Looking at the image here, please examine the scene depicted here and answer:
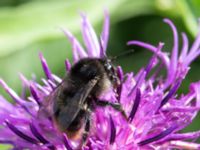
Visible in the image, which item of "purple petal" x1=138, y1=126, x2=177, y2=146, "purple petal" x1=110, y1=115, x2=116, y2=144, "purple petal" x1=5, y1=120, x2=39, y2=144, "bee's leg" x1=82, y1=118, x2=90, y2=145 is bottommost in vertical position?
"purple petal" x1=138, y1=126, x2=177, y2=146

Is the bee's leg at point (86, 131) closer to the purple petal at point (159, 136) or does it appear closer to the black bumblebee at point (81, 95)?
the black bumblebee at point (81, 95)

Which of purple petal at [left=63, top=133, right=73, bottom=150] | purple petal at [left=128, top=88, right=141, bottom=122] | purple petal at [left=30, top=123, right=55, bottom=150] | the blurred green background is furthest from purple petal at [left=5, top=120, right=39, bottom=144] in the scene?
the blurred green background

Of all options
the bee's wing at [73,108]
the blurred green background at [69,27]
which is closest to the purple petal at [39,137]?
the bee's wing at [73,108]

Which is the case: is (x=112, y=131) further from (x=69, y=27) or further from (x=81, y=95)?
(x=69, y=27)

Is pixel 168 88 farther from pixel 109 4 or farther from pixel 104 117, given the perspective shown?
pixel 109 4

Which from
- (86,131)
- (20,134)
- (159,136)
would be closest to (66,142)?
(86,131)

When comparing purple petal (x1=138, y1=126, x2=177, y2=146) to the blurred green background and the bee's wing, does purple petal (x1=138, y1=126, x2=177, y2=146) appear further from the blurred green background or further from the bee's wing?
the blurred green background

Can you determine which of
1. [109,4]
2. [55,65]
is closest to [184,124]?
[109,4]
